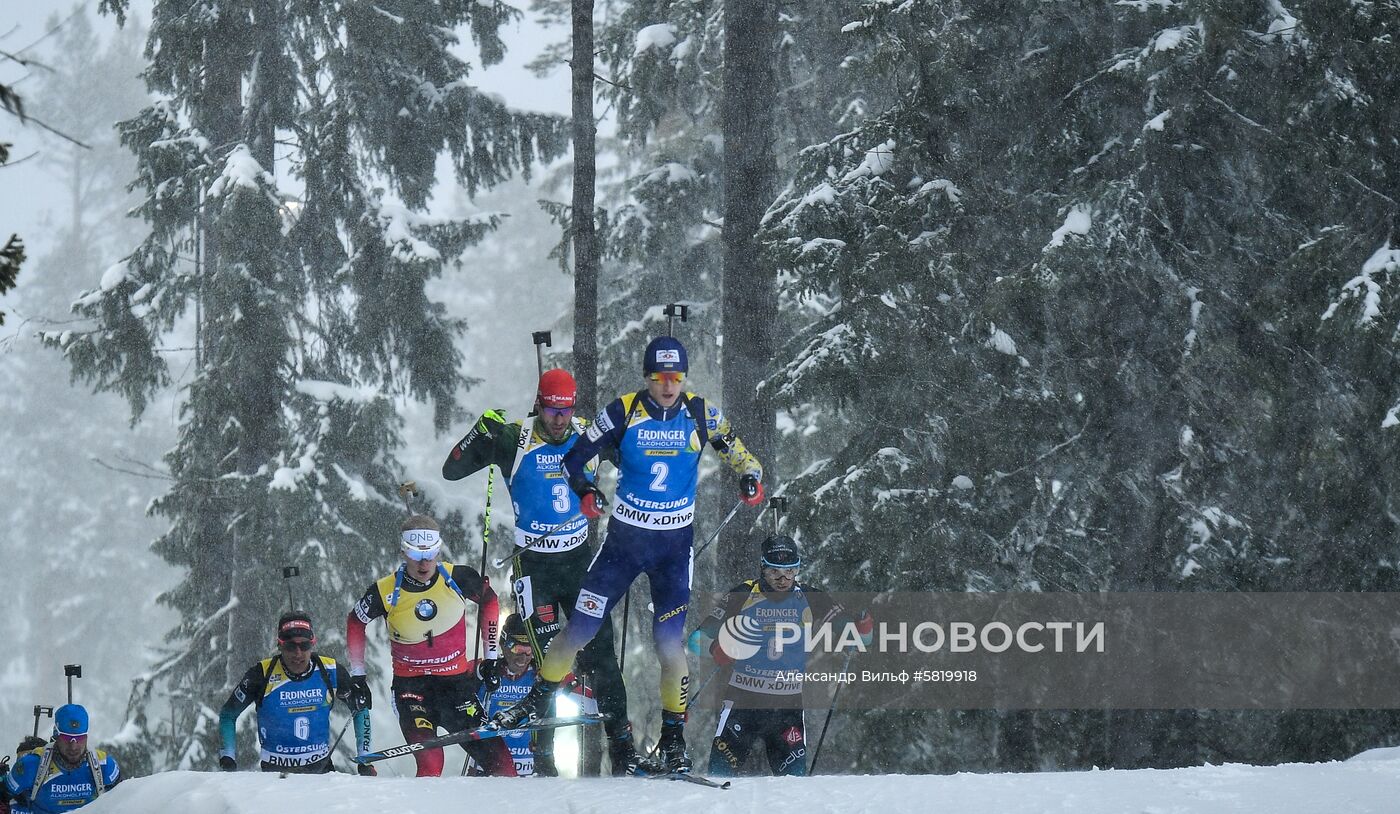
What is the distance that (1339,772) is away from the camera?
24.0 feet

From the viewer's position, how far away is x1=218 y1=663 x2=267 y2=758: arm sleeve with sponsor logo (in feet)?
28.6

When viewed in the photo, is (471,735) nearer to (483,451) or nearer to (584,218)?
(483,451)

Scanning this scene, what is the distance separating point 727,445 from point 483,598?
231cm

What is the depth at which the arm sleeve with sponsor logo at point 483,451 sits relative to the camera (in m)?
8.67

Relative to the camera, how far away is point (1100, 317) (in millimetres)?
12008

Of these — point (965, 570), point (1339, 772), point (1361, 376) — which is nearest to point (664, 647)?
point (1339, 772)

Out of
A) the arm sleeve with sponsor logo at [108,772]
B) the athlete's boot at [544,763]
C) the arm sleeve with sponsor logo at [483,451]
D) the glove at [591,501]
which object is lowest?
the athlete's boot at [544,763]

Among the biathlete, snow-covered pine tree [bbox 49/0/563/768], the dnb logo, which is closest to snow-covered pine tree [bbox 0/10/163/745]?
snow-covered pine tree [bbox 49/0/563/768]

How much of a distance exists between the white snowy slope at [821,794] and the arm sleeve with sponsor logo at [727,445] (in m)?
1.80

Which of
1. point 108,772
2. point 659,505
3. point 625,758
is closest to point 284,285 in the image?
point 108,772

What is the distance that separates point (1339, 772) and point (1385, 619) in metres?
5.17

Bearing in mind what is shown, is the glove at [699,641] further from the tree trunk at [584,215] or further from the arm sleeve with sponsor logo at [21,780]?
the arm sleeve with sponsor logo at [21,780]

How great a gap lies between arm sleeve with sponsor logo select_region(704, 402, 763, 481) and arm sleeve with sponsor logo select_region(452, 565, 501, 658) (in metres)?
2.20

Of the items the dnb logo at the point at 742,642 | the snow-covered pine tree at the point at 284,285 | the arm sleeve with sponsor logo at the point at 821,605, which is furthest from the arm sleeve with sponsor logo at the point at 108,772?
the arm sleeve with sponsor logo at the point at 821,605
